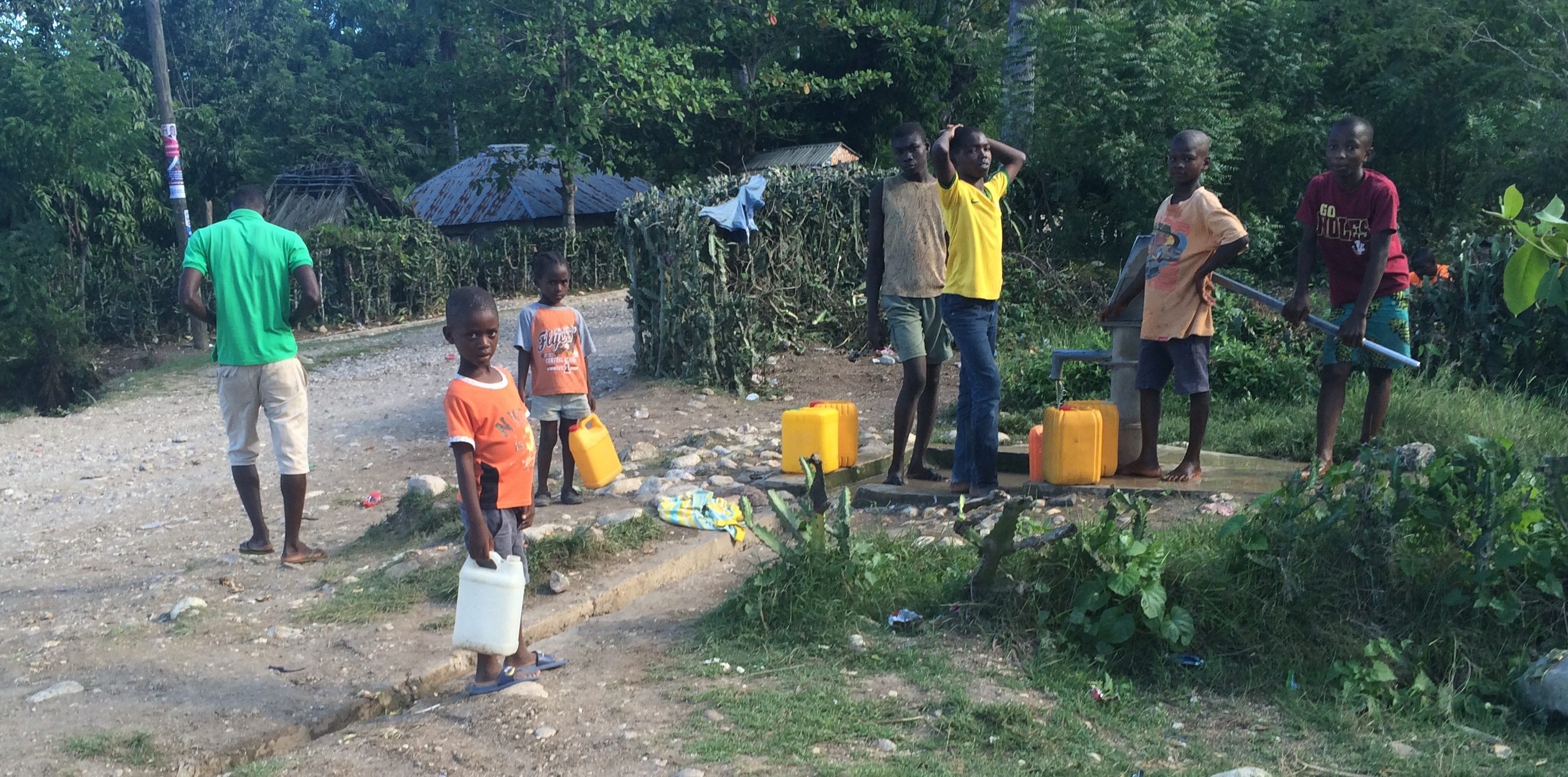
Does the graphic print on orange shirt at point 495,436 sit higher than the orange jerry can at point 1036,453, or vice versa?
the graphic print on orange shirt at point 495,436

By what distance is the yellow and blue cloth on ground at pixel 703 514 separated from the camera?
546 cm

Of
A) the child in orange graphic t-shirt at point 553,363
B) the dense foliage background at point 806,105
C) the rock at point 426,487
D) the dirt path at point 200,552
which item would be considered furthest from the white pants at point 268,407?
the dense foliage background at point 806,105

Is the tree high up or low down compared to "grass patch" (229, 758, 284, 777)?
up

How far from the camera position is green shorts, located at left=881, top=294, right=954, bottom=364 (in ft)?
18.8

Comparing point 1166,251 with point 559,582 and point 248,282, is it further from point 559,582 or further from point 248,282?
point 248,282

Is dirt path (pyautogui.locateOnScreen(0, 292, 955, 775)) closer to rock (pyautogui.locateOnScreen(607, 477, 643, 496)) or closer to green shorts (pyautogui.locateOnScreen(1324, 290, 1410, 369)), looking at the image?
rock (pyautogui.locateOnScreen(607, 477, 643, 496))

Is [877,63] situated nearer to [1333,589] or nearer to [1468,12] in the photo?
[1468,12]

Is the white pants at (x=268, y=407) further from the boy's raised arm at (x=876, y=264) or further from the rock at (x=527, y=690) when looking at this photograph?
the boy's raised arm at (x=876, y=264)

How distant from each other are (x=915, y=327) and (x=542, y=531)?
192 centimetres

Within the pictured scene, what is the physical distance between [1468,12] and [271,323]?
11749 mm

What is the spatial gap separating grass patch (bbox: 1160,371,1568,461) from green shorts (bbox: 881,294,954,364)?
1.71 m

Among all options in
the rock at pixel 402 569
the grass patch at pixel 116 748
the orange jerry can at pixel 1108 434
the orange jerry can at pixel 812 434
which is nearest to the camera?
the grass patch at pixel 116 748

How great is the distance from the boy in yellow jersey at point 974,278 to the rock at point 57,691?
346 centimetres

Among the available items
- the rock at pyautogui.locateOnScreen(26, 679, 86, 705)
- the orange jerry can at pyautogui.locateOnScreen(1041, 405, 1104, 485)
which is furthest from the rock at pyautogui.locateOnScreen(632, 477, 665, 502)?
the rock at pyautogui.locateOnScreen(26, 679, 86, 705)
